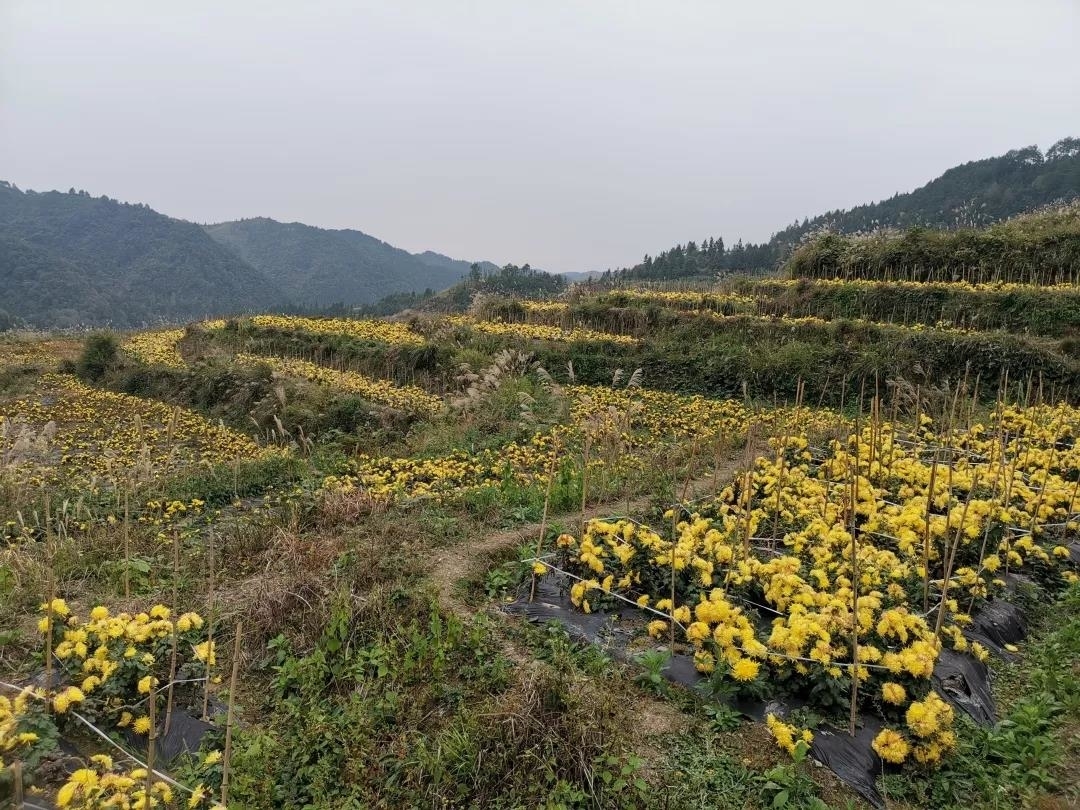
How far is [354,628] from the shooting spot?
3756mm

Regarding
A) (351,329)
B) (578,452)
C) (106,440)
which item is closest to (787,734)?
(578,452)

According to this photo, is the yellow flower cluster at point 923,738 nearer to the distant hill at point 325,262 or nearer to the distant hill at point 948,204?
the distant hill at point 948,204

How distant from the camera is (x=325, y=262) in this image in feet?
438

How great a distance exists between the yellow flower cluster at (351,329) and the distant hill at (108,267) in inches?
1746

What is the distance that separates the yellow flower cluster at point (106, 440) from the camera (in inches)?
298

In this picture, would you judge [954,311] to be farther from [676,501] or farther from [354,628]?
[354,628]

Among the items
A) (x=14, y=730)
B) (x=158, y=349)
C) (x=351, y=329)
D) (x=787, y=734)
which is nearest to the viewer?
(x=14, y=730)

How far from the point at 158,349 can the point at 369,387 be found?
11.0 m

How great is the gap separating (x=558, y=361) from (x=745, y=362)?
4.65m

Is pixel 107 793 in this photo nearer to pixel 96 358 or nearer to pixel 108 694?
pixel 108 694

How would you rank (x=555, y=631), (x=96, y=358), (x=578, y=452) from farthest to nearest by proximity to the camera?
(x=96, y=358)
(x=578, y=452)
(x=555, y=631)

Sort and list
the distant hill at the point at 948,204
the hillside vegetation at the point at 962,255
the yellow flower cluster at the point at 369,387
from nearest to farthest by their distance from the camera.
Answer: the yellow flower cluster at the point at 369,387 → the hillside vegetation at the point at 962,255 → the distant hill at the point at 948,204

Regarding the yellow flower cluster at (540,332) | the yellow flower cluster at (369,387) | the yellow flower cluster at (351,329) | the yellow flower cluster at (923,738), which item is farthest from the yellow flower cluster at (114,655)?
the yellow flower cluster at (540,332)

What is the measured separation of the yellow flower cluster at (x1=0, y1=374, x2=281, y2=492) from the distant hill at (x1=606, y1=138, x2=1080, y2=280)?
38429 millimetres
